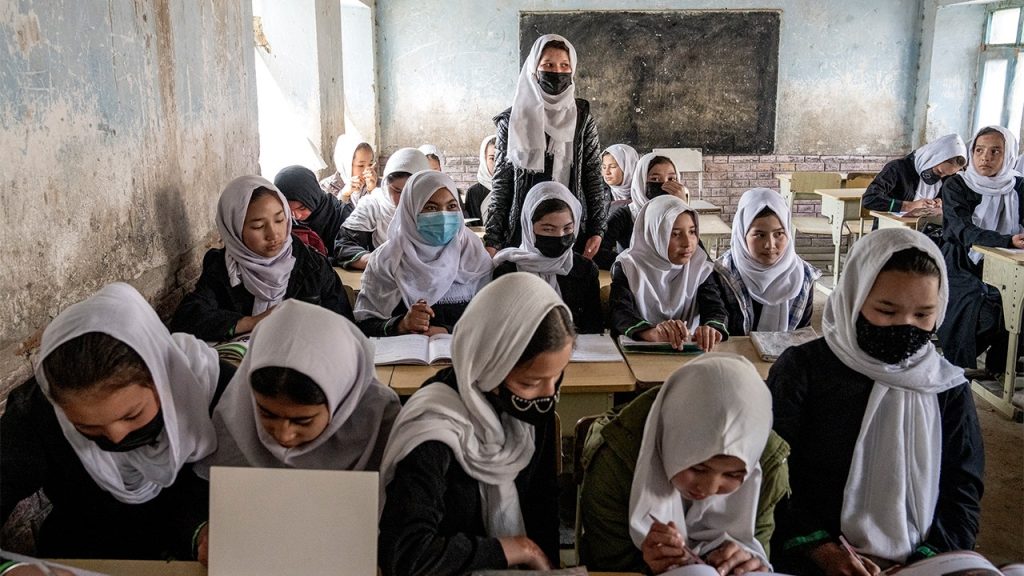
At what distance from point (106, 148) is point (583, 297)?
172 cm

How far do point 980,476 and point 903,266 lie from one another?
46cm

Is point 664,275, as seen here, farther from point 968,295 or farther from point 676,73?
point 676,73

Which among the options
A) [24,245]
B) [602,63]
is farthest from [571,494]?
[602,63]

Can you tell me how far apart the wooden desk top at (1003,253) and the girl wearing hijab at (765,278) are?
1.23m

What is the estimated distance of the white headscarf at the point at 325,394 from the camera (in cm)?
145

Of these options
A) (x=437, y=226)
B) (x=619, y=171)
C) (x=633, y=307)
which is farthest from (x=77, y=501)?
(x=619, y=171)

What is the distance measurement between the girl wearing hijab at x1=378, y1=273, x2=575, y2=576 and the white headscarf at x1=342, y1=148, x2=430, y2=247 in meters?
3.13

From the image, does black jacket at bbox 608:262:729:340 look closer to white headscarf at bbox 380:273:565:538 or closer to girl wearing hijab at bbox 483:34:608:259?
girl wearing hijab at bbox 483:34:608:259

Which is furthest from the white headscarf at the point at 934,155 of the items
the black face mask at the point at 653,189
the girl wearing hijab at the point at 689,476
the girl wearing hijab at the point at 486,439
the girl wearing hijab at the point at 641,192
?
the girl wearing hijab at the point at 486,439

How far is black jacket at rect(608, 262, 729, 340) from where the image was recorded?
279cm

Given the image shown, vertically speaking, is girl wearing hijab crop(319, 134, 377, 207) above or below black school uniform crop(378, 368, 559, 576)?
above

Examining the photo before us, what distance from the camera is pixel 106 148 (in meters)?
2.35

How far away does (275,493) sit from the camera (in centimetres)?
110

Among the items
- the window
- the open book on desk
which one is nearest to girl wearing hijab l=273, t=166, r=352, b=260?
the open book on desk
